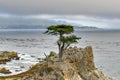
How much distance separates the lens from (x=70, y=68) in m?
48.4

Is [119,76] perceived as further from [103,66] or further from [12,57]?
[12,57]

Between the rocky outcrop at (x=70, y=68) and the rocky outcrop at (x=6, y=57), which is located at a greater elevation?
the rocky outcrop at (x=70, y=68)

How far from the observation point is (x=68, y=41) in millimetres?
50312

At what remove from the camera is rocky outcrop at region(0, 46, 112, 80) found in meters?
47.4

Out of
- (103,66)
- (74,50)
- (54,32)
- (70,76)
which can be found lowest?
(103,66)

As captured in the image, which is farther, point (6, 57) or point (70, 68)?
point (6, 57)

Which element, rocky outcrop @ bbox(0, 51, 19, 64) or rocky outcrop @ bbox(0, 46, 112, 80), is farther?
rocky outcrop @ bbox(0, 51, 19, 64)

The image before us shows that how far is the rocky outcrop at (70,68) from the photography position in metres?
47.4

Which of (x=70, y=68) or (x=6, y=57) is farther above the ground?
(x=70, y=68)

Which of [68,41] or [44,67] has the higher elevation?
[68,41]

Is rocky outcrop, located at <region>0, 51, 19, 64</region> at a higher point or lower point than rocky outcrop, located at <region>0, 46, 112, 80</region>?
lower

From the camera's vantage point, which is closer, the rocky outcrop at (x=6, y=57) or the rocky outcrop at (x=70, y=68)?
the rocky outcrop at (x=70, y=68)

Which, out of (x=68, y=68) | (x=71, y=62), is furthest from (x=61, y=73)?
(x=71, y=62)

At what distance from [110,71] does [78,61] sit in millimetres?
32744
